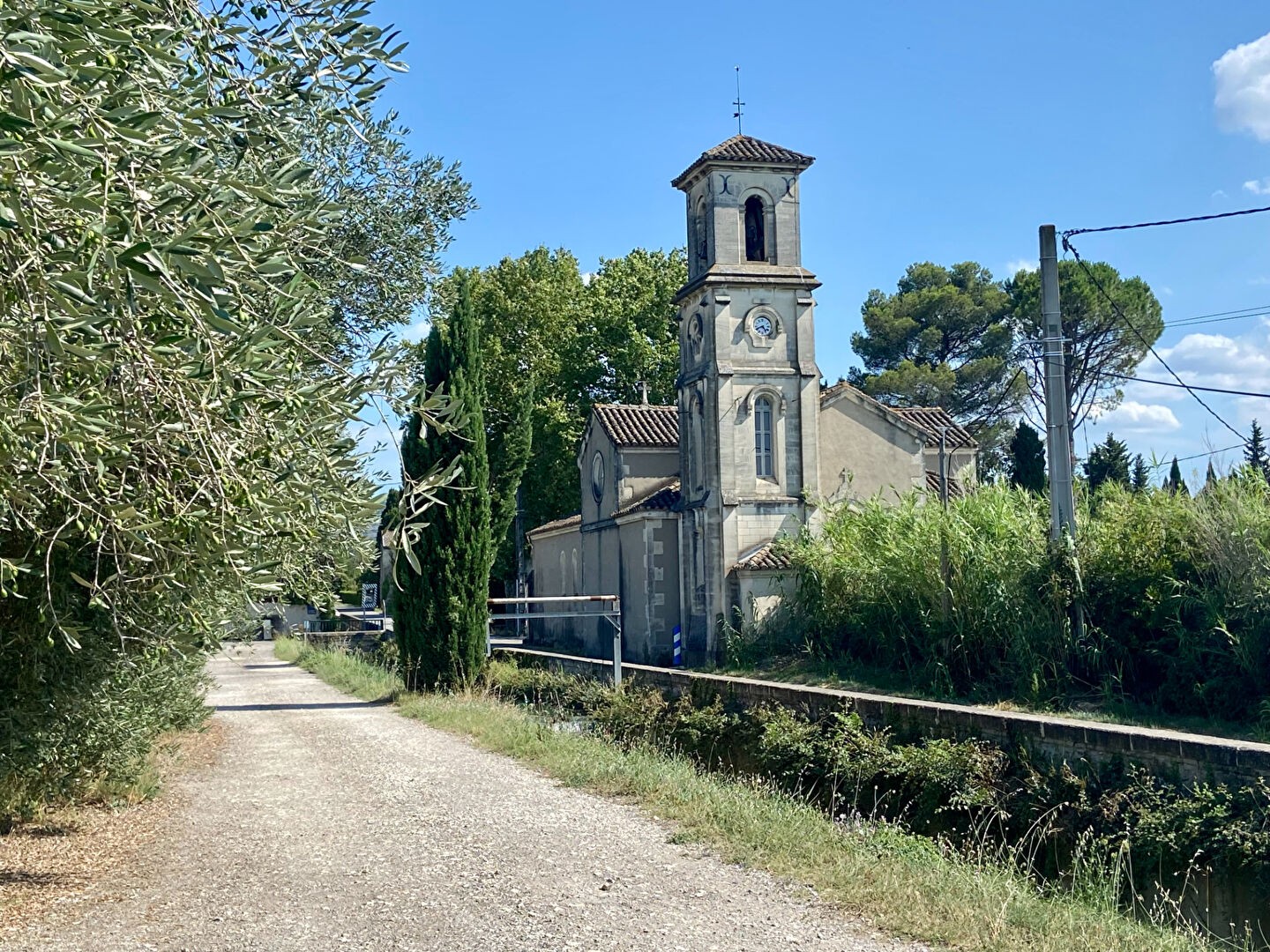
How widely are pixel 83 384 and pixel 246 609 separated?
4.05 m

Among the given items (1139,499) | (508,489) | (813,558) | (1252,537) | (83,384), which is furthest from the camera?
(508,489)

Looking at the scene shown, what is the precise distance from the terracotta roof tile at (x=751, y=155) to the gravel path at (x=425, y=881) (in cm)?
1965

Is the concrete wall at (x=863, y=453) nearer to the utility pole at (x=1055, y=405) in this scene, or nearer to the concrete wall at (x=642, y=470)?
the concrete wall at (x=642, y=470)

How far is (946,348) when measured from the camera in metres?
54.5

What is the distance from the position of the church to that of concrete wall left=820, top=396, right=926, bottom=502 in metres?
0.03

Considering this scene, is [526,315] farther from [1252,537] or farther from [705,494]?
[1252,537]

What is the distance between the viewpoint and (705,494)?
2794cm

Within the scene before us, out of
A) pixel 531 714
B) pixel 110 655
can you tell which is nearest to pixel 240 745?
pixel 531 714

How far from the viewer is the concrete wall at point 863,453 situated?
30.1 m

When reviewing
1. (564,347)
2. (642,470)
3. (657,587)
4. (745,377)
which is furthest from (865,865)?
(564,347)

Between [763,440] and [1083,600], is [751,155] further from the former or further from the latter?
[1083,600]

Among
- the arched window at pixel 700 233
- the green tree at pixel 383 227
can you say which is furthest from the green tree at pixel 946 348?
the green tree at pixel 383 227

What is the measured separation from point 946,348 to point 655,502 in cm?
2842

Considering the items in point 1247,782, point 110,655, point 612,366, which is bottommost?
point 1247,782
